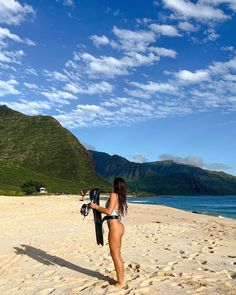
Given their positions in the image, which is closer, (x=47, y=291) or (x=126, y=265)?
(x=47, y=291)

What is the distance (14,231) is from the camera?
2427cm

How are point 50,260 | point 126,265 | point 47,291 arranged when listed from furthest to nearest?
point 50,260, point 126,265, point 47,291

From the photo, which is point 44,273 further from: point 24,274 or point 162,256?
point 162,256

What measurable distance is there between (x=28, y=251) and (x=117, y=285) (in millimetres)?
7562

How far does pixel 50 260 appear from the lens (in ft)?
48.6

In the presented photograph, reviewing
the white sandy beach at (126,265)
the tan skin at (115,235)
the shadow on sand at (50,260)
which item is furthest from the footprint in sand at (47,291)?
the tan skin at (115,235)

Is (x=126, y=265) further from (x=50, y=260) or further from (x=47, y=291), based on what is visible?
(x=47, y=291)

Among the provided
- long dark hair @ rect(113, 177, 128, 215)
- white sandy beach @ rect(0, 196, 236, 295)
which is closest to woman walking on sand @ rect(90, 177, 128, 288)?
long dark hair @ rect(113, 177, 128, 215)

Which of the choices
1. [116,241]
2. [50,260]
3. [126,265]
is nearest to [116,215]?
[116,241]

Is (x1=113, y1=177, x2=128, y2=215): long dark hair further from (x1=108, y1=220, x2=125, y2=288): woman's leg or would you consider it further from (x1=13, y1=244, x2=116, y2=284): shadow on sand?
(x1=13, y1=244, x2=116, y2=284): shadow on sand

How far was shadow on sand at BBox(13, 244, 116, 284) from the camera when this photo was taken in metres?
11.9

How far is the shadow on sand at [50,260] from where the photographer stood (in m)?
11.9

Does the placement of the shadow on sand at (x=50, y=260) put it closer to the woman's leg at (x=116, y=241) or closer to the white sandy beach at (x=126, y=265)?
the white sandy beach at (x=126, y=265)

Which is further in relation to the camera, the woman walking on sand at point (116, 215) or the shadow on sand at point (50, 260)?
the shadow on sand at point (50, 260)
